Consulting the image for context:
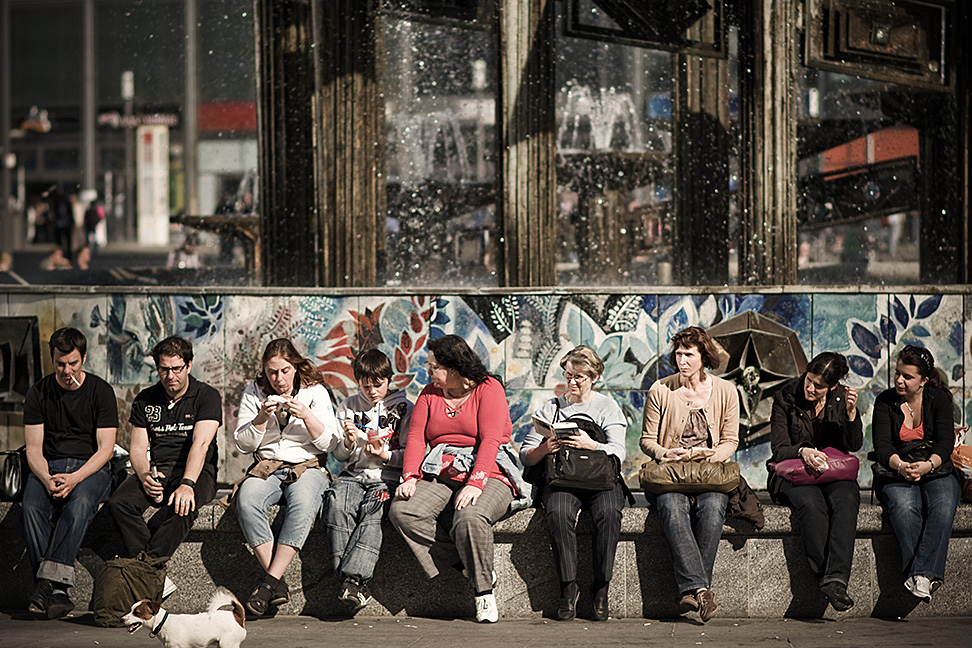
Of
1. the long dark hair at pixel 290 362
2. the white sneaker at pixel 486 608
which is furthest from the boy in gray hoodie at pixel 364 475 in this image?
the white sneaker at pixel 486 608

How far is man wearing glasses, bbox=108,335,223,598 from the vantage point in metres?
6.26

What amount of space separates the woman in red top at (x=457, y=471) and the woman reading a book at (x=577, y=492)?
0.73 feet

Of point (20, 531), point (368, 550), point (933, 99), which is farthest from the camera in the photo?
point (933, 99)

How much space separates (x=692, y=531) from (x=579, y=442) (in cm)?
72

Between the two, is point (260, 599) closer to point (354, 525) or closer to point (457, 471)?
point (354, 525)

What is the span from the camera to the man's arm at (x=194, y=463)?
20.5ft

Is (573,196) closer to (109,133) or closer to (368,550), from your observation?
(368,550)

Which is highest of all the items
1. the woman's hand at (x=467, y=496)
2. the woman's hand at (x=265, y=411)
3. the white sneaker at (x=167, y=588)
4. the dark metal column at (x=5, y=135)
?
the dark metal column at (x=5, y=135)

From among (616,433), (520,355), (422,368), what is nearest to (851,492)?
(616,433)

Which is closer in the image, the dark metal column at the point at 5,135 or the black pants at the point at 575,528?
the black pants at the point at 575,528

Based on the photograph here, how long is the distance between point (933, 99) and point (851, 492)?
4188 mm

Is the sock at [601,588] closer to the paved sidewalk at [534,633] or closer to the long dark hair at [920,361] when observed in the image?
the paved sidewalk at [534,633]

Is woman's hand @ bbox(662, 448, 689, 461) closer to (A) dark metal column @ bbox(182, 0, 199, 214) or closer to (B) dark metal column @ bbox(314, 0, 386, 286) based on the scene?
(B) dark metal column @ bbox(314, 0, 386, 286)

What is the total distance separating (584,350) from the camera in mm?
6410
